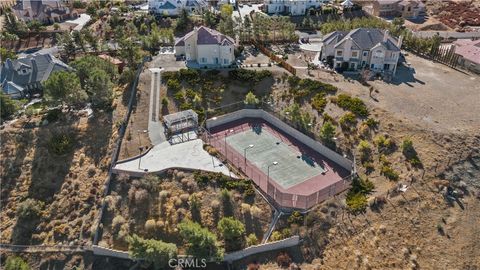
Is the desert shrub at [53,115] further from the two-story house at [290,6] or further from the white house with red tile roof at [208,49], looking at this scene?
the two-story house at [290,6]

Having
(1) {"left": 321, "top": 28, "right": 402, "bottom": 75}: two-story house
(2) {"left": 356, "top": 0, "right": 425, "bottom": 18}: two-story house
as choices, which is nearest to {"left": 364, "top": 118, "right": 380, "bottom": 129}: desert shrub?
(1) {"left": 321, "top": 28, "right": 402, "bottom": 75}: two-story house

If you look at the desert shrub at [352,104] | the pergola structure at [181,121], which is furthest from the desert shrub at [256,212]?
the desert shrub at [352,104]

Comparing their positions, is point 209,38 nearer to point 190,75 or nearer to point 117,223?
point 190,75

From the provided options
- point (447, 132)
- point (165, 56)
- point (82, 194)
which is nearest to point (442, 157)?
point (447, 132)

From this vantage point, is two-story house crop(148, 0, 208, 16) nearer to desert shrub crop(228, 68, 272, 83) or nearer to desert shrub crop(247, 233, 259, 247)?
desert shrub crop(228, 68, 272, 83)

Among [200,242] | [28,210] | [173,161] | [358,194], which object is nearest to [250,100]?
[173,161]

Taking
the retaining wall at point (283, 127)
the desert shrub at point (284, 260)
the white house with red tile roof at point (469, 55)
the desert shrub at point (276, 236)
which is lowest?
the desert shrub at point (284, 260)
